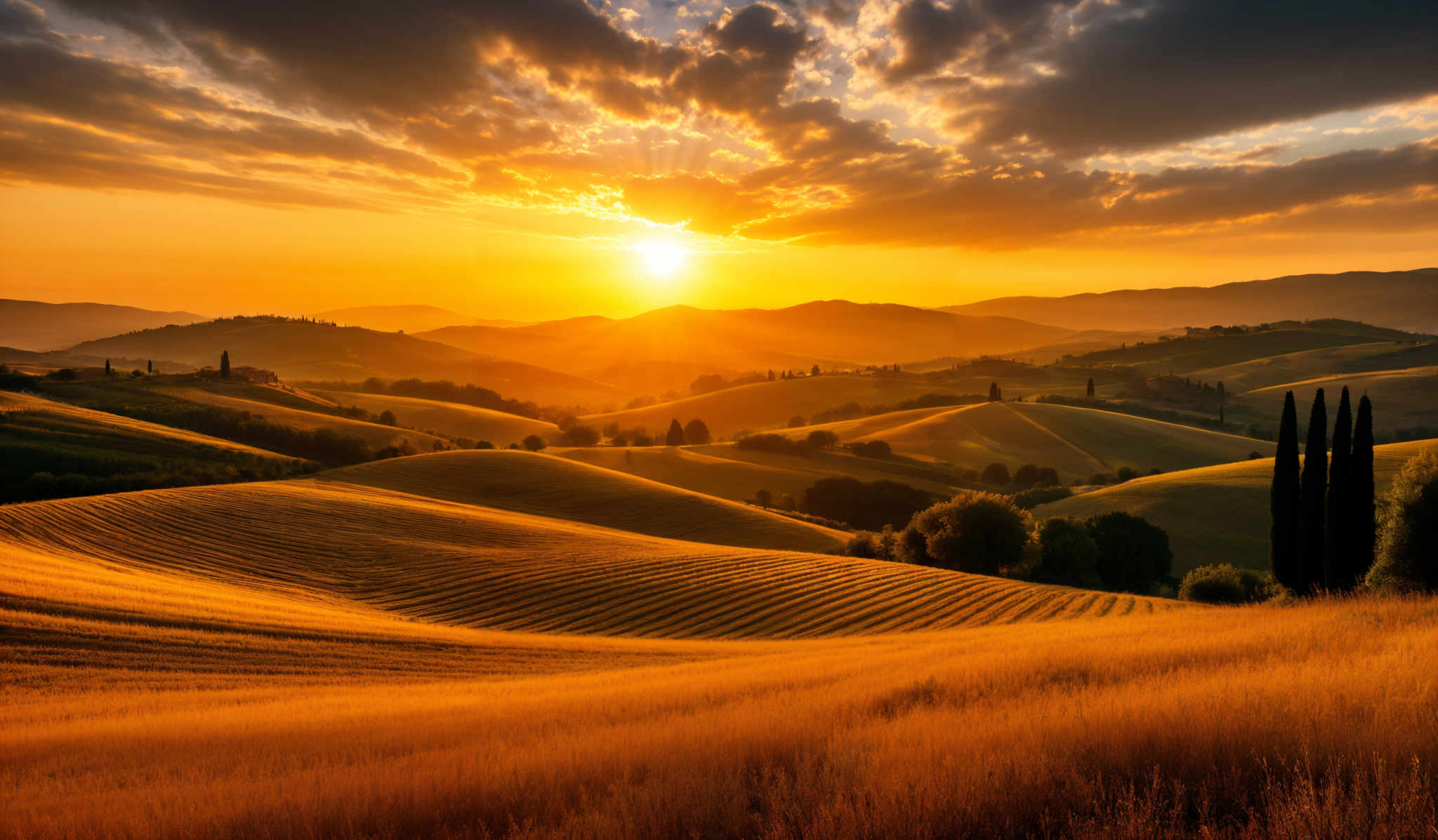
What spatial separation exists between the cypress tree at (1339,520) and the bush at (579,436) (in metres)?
105

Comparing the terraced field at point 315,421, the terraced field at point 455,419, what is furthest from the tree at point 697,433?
the terraced field at point 315,421

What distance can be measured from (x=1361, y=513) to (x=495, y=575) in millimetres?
34838

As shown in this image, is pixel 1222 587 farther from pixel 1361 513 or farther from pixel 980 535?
pixel 1361 513

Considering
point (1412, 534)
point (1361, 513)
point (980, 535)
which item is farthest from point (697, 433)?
point (1412, 534)

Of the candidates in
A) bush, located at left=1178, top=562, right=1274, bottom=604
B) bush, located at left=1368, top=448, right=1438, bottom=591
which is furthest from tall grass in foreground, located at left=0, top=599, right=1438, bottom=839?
bush, located at left=1178, top=562, right=1274, bottom=604

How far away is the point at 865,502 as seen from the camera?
82.9 meters

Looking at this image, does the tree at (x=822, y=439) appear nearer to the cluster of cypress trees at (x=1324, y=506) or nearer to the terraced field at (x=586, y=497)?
the terraced field at (x=586, y=497)

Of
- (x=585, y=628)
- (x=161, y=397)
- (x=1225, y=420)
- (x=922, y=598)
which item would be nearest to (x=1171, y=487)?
(x=922, y=598)

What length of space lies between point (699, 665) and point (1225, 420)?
526ft

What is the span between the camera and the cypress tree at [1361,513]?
2950 cm

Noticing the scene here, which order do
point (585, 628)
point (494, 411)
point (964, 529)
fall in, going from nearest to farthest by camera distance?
1. point (585, 628)
2. point (964, 529)
3. point (494, 411)

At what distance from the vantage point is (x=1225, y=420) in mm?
149250

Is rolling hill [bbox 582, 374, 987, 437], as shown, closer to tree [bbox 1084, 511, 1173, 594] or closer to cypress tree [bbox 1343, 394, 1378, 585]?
tree [bbox 1084, 511, 1173, 594]

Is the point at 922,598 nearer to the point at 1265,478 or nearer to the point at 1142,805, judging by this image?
the point at 1142,805
